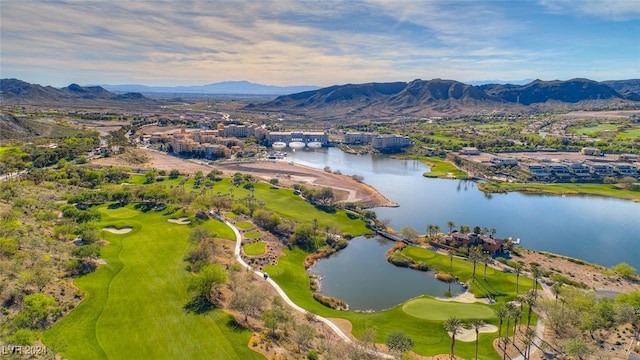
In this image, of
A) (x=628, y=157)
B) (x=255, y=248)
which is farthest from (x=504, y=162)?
(x=255, y=248)

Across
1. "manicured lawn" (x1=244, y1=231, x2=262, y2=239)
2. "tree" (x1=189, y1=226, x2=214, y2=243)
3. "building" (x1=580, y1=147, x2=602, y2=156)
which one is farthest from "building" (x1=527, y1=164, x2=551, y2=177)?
"tree" (x1=189, y1=226, x2=214, y2=243)

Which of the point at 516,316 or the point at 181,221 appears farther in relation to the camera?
the point at 181,221

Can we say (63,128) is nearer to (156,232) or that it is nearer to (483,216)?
(156,232)

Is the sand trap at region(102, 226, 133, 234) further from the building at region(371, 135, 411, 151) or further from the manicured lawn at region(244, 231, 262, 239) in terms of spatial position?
the building at region(371, 135, 411, 151)

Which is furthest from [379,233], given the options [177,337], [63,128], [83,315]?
[63,128]

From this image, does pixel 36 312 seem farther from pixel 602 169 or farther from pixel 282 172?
pixel 602 169

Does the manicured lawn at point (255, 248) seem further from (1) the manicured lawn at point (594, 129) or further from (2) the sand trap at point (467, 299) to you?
(1) the manicured lawn at point (594, 129)
